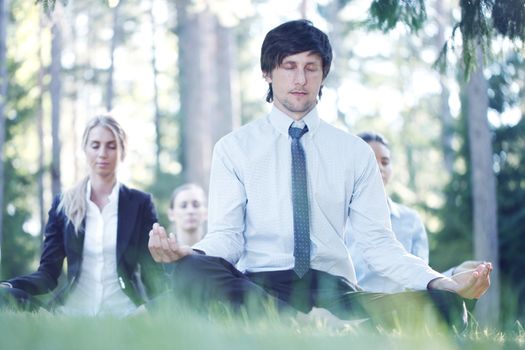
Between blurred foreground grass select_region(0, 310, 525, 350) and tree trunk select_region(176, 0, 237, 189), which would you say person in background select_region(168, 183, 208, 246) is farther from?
tree trunk select_region(176, 0, 237, 189)

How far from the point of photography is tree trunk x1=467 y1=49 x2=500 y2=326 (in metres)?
16.7

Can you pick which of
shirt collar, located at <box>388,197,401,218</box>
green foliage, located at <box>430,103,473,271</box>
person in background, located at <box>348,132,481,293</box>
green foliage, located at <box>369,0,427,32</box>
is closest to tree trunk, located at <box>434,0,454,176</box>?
green foliage, located at <box>430,103,473,271</box>

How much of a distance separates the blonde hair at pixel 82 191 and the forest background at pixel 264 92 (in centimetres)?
36

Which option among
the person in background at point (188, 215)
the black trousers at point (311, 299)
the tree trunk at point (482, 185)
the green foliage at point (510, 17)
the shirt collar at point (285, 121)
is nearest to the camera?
the black trousers at point (311, 299)

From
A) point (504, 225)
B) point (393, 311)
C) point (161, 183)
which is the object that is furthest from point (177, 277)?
point (161, 183)

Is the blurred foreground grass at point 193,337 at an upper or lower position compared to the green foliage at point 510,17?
lower

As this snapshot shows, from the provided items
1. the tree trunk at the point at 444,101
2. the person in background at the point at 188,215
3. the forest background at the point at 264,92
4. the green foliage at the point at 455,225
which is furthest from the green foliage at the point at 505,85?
the person in background at the point at 188,215

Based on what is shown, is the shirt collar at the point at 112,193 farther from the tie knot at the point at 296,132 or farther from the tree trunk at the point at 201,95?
the tree trunk at the point at 201,95

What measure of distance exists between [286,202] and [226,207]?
0.37 meters

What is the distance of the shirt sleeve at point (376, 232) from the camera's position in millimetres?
5391

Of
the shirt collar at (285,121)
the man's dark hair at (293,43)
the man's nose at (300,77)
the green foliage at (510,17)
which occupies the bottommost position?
the shirt collar at (285,121)

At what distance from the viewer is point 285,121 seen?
19.5ft

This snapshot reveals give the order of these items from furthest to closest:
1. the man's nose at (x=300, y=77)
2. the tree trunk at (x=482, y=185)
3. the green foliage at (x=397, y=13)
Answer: the tree trunk at (x=482, y=185) < the green foliage at (x=397, y=13) < the man's nose at (x=300, y=77)

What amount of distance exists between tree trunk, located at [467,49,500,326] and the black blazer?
10.6 meters
